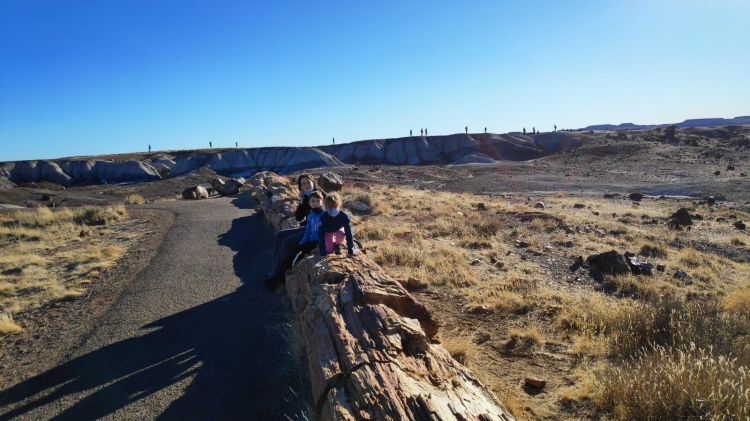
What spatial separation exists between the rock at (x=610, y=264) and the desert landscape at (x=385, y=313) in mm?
70

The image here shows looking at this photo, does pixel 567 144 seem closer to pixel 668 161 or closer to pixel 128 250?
pixel 668 161

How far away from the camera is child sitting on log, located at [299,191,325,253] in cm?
702

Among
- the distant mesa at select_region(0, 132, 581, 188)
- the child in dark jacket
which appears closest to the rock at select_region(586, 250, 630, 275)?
the child in dark jacket

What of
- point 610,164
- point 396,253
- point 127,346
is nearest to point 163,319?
point 127,346

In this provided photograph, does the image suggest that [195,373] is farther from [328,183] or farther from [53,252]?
[328,183]

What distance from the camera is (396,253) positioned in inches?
432

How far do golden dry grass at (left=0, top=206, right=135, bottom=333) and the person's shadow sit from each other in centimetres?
275

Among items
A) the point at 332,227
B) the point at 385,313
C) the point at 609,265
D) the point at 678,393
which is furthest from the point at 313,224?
the point at 609,265

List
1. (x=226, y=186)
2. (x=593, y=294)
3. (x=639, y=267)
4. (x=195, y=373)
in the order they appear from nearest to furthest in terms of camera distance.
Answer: (x=195, y=373) → (x=593, y=294) → (x=639, y=267) → (x=226, y=186)

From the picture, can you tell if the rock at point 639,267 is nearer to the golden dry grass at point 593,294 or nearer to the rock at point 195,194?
the golden dry grass at point 593,294

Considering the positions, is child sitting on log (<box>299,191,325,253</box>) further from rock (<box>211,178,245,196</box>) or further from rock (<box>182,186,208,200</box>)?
rock (<box>211,178,245,196</box>)

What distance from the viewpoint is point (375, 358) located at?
3.83 m

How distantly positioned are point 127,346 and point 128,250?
7348 millimetres

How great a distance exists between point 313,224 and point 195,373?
2.78 metres
